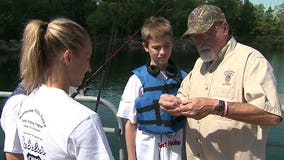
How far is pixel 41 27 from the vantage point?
1.83 metres

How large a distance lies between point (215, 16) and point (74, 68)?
1396 millimetres

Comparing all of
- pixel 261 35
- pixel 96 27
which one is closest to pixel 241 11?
pixel 261 35

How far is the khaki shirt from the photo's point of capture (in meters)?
2.52

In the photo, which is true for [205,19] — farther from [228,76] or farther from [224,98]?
[224,98]

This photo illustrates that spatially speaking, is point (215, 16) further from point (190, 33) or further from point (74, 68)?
point (74, 68)

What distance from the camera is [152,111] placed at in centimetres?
326

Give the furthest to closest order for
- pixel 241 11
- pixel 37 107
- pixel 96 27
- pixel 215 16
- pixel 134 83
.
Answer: pixel 241 11, pixel 96 27, pixel 134 83, pixel 215 16, pixel 37 107

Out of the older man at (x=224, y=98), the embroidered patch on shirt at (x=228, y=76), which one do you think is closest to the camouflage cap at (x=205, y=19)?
the older man at (x=224, y=98)

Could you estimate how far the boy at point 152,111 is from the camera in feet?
10.6

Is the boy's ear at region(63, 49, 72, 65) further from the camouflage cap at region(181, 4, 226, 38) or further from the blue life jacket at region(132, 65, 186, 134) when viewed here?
the blue life jacket at region(132, 65, 186, 134)

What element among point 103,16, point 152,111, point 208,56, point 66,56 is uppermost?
point 66,56

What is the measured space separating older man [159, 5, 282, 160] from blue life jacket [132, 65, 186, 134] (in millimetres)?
230

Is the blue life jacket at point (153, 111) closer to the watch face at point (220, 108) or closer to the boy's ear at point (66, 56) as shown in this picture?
the watch face at point (220, 108)

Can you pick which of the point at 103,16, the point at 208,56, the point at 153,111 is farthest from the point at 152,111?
the point at 103,16
